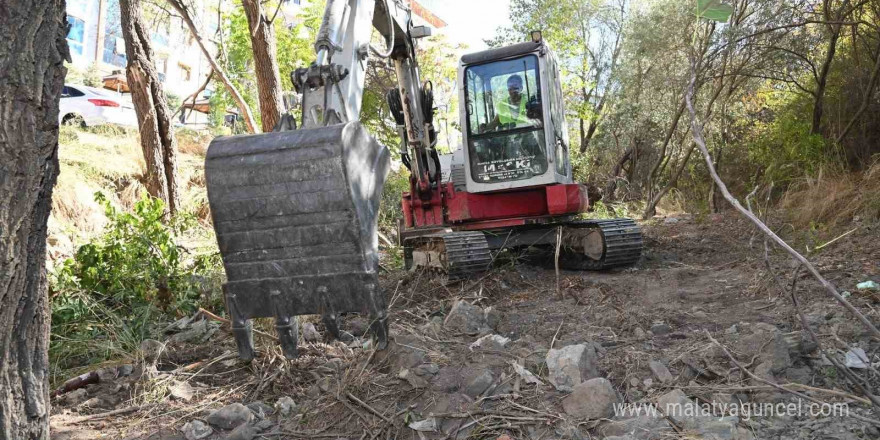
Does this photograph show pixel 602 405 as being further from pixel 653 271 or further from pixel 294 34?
pixel 294 34

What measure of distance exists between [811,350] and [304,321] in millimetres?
3134

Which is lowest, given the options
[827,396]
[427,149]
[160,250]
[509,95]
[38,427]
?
[827,396]

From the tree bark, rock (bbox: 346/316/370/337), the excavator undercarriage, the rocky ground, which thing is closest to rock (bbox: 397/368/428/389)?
the rocky ground

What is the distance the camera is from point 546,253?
791cm

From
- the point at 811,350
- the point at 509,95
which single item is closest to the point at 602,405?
the point at 811,350

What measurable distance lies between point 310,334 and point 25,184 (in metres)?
2.19

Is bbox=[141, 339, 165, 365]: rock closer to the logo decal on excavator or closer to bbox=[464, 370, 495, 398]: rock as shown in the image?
bbox=[464, 370, 495, 398]: rock

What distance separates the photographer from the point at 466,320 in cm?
458

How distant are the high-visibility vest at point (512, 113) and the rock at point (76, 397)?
4.88 m

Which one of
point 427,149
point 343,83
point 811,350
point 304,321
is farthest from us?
point 427,149

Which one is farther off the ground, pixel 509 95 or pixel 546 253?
pixel 509 95

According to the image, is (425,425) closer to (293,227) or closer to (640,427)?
→ (640,427)

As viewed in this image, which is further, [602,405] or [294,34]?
[294,34]

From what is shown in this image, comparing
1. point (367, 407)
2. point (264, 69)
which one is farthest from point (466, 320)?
point (264, 69)
